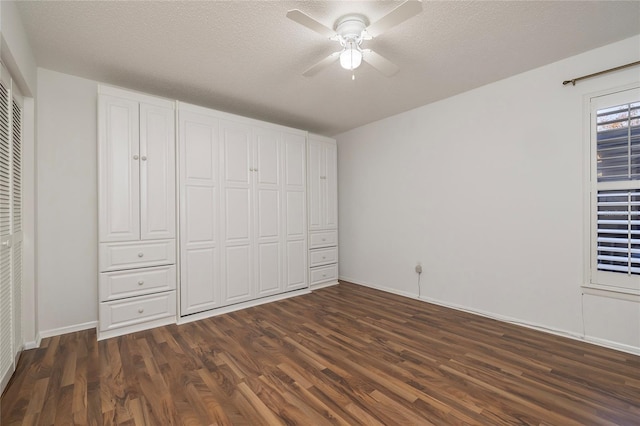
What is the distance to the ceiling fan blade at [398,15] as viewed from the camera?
161 cm

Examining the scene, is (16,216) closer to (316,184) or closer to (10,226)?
(10,226)

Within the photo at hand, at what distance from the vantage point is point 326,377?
2.06m

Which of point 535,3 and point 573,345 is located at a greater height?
point 535,3

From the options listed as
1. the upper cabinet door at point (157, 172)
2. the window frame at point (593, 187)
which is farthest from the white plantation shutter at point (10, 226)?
the window frame at point (593, 187)

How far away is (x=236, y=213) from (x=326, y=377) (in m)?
2.18

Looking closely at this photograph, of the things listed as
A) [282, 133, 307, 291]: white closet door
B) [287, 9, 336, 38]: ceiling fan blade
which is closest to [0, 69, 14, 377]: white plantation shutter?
[287, 9, 336, 38]: ceiling fan blade

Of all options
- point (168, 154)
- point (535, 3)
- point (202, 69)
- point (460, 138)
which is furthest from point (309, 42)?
point (460, 138)

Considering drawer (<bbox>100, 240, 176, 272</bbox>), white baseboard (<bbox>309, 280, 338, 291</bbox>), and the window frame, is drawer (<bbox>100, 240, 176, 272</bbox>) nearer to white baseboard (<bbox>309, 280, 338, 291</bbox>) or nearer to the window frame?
white baseboard (<bbox>309, 280, 338, 291</bbox>)

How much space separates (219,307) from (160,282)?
72 centimetres

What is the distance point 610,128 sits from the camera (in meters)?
2.47

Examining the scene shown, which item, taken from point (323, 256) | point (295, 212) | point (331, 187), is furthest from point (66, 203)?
point (331, 187)

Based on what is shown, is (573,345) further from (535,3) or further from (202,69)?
(202,69)

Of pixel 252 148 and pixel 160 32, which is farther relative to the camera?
pixel 252 148

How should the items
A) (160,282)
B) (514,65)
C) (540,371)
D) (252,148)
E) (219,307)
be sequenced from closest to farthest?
(540,371) → (514,65) → (160,282) → (219,307) → (252,148)
